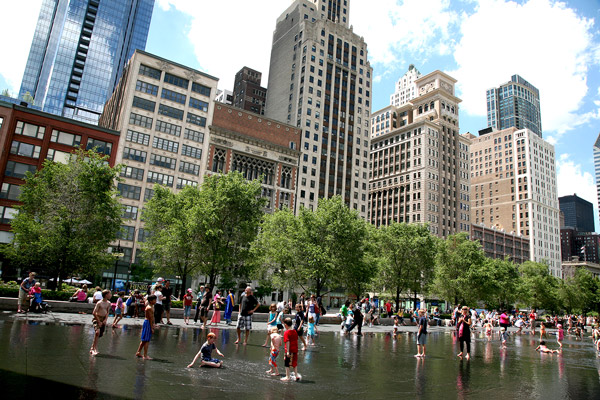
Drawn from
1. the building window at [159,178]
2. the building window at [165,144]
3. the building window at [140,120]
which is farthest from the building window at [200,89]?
the building window at [159,178]

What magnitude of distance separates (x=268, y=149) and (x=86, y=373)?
68.5 meters

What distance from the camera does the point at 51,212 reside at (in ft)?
106

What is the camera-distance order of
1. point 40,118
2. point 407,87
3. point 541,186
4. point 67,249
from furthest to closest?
point 407,87 → point 541,186 → point 40,118 → point 67,249

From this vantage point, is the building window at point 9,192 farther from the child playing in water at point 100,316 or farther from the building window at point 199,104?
the child playing in water at point 100,316

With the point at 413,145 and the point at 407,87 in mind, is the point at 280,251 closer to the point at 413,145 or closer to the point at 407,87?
the point at 413,145

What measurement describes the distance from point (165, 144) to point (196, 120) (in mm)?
7324

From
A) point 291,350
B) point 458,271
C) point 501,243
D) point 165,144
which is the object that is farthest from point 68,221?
point 501,243

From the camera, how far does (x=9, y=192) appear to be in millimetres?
53719

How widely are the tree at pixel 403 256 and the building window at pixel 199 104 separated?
1534 inches

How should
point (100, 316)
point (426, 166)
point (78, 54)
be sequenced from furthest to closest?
point (78, 54) → point (426, 166) → point (100, 316)

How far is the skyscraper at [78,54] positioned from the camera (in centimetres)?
14225

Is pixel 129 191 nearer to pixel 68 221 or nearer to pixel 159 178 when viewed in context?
pixel 159 178

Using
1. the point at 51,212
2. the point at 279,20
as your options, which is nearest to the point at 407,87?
the point at 279,20

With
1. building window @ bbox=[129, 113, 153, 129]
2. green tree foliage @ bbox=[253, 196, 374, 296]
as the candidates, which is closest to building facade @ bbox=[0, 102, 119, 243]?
building window @ bbox=[129, 113, 153, 129]
